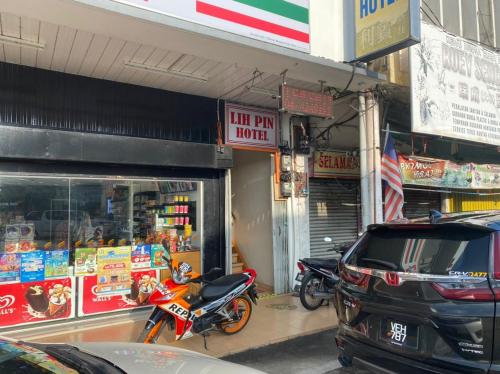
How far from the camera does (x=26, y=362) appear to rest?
1879 mm

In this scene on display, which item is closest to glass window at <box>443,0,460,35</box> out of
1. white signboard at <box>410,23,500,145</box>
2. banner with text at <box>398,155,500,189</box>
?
white signboard at <box>410,23,500,145</box>

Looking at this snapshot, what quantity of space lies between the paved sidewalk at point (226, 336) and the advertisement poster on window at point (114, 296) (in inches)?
6.8

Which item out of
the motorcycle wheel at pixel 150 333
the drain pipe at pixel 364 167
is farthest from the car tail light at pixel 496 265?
the drain pipe at pixel 364 167

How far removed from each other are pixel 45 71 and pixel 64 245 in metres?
2.72

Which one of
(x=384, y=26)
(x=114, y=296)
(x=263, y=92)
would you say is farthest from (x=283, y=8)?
(x=114, y=296)

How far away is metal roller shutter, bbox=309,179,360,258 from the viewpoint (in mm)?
8828

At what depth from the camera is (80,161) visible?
235 inches

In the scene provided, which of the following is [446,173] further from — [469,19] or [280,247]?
[280,247]

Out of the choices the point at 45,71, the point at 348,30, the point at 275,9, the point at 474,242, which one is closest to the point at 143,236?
the point at 45,71

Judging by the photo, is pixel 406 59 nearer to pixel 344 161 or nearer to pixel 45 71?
pixel 344 161

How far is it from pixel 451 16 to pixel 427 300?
861cm

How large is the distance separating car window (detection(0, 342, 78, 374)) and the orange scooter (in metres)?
2.67

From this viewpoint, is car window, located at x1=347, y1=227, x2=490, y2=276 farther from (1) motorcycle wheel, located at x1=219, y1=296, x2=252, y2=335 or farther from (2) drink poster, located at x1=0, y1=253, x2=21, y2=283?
(2) drink poster, located at x1=0, y1=253, x2=21, y2=283

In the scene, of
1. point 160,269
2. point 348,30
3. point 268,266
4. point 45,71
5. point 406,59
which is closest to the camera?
point 45,71
